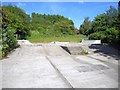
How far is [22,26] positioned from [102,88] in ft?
102

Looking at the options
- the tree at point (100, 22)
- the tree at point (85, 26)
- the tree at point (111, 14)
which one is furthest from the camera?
the tree at point (85, 26)

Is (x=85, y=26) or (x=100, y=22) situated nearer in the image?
(x=100, y=22)

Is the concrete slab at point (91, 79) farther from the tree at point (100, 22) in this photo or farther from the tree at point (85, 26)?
the tree at point (85, 26)

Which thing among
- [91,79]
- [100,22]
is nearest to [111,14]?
[100,22]

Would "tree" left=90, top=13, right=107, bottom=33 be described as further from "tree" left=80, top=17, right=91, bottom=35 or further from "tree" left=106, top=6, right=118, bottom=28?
"tree" left=80, top=17, right=91, bottom=35

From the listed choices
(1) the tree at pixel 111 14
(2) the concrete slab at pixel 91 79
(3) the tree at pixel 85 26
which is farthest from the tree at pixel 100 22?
(2) the concrete slab at pixel 91 79

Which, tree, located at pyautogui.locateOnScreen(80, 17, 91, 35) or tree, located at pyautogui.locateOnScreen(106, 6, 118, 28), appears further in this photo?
tree, located at pyautogui.locateOnScreen(80, 17, 91, 35)

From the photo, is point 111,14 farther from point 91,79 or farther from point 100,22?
point 91,79

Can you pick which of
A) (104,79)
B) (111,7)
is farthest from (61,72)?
(111,7)

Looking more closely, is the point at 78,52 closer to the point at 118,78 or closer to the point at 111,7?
the point at 118,78

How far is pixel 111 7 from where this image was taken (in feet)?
103

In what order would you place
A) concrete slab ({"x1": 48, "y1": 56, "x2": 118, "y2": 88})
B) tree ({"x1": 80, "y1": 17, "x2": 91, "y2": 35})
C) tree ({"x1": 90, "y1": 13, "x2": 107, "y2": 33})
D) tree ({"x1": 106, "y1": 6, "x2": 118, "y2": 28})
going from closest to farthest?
1. concrete slab ({"x1": 48, "y1": 56, "x2": 118, "y2": 88})
2. tree ({"x1": 106, "y1": 6, "x2": 118, "y2": 28})
3. tree ({"x1": 90, "y1": 13, "x2": 107, "y2": 33})
4. tree ({"x1": 80, "y1": 17, "x2": 91, "y2": 35})

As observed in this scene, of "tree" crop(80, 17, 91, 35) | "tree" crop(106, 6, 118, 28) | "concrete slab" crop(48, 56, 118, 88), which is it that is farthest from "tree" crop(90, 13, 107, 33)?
"concrete slab" crop(48, 56, 118, 88)

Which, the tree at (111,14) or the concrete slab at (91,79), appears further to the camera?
Answer: the tree at (111,14)
